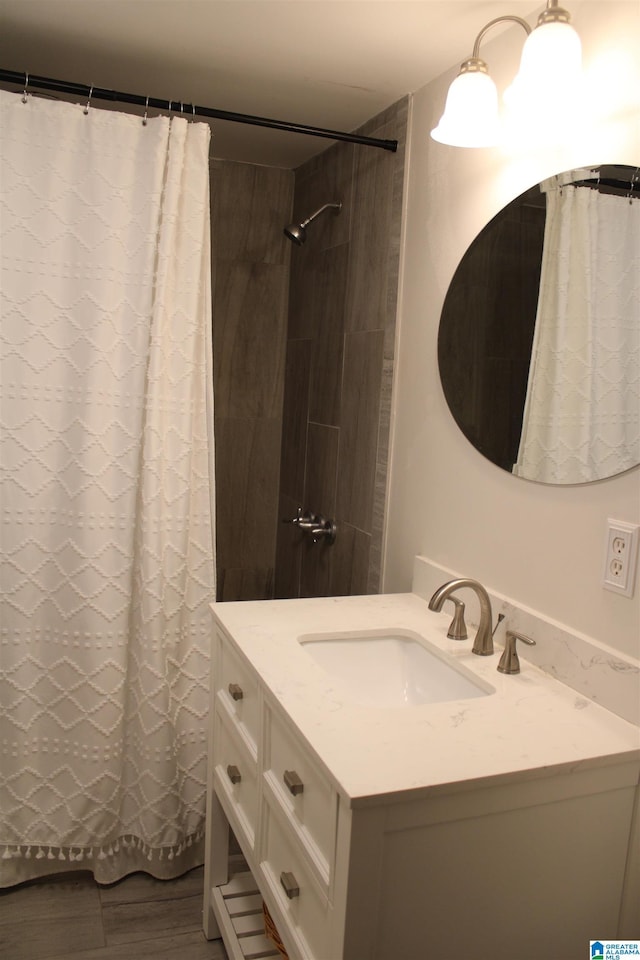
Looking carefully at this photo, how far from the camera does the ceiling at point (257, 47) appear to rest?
1.79m

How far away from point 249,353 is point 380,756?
2155mm

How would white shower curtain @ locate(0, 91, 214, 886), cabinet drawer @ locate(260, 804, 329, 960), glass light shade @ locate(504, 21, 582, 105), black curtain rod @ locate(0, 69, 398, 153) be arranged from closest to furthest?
1. cabinet drawer @ locate(260, 804, 329, 960)
2. glass light shade @ locate(504, 21, 582, 105)
3. black curtain rod @ locate(0, 69, 398, 153)
4. white shower curtain @ locate(0, 91, 214, 886)

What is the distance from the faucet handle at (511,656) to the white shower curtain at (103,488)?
37.5 inches

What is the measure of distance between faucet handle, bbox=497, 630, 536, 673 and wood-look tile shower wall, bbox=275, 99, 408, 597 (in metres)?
0.81

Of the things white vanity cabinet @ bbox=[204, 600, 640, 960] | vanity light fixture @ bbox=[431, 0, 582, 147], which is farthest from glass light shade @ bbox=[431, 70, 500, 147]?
white vanity cabinet @ bbox=[204, 600, 640, 960]

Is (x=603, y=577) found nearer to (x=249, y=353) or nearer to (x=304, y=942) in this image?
(x=304, y=942)

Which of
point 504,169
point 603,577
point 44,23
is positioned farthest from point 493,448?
point 44,23

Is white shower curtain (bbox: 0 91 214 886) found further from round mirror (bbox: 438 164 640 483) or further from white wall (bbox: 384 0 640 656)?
round mirror (bbox: 438 164 640 483)

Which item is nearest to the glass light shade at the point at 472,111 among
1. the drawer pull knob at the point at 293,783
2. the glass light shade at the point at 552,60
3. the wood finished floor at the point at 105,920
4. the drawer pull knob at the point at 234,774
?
the glass light shade at the point at 552,60

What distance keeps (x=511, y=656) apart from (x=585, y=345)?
2.06ft

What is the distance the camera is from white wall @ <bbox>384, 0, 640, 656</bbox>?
4.83 feet

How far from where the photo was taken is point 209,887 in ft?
6.60

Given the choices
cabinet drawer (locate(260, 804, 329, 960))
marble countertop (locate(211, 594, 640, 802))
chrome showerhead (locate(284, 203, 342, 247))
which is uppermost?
chrome showerhead (locate(284, 203, 342, 247))

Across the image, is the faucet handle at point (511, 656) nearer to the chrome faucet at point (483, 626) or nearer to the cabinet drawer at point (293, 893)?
the chrome faucet at point (483, 626)
